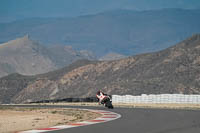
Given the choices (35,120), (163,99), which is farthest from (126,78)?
(35,120)

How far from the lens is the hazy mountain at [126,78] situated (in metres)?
111

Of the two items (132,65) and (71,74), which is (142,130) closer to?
(132,65)

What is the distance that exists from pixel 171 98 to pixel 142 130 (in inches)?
1338

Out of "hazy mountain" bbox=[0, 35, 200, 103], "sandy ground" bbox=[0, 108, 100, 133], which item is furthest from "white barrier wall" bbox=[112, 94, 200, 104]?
"hazy mountain" bbox=[0, 35, 200, 103]

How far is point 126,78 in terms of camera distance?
129375 millimetres

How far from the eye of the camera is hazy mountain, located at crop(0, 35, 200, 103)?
363ft

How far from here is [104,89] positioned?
12219cm

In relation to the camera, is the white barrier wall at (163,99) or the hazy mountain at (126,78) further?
the hazy mountain at (126,78)

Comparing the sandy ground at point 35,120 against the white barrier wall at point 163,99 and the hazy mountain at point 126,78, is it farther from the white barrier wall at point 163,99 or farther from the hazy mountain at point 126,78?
the hazy mountain at point 126,78

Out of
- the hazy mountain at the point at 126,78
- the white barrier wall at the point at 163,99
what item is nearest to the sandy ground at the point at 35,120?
the white barrier wall at the point at 163,99

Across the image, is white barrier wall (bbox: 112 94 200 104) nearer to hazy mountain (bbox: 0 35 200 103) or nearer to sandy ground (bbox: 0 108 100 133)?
sandy ground (bbox: 0 108 100 133)

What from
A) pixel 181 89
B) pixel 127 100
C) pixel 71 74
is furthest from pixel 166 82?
pixel 127 100

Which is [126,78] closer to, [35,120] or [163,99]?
[163,99]

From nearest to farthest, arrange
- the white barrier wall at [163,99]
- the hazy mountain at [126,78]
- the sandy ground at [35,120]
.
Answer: the sandy ground at [35,120] → the white barrier wall at [163,99] → the hazy mountain at [126,78]
